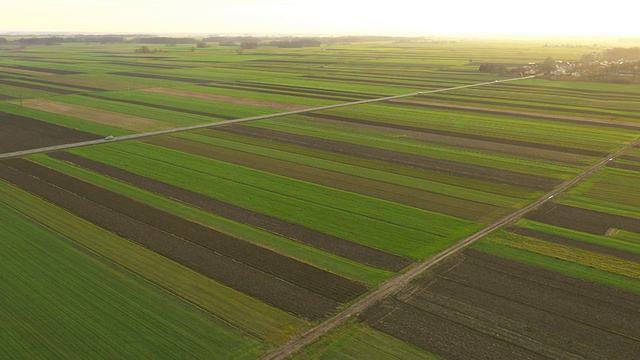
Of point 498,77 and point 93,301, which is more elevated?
point 498,77

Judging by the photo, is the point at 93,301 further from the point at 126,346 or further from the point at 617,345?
the point at 617,345

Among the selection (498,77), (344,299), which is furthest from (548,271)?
(498,77)

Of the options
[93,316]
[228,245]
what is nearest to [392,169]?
[228,245]

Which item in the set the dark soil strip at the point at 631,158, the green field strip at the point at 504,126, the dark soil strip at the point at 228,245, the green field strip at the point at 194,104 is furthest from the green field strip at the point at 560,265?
the green field strip at the point at 194,104

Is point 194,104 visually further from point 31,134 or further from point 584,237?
point 584,237

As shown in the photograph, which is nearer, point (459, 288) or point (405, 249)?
point (459, 288)

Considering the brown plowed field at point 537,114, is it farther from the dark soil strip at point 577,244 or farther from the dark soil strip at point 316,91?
the dark soil strip at point 577,244

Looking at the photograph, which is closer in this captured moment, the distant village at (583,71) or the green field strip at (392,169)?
the green field strip at (392,169)
